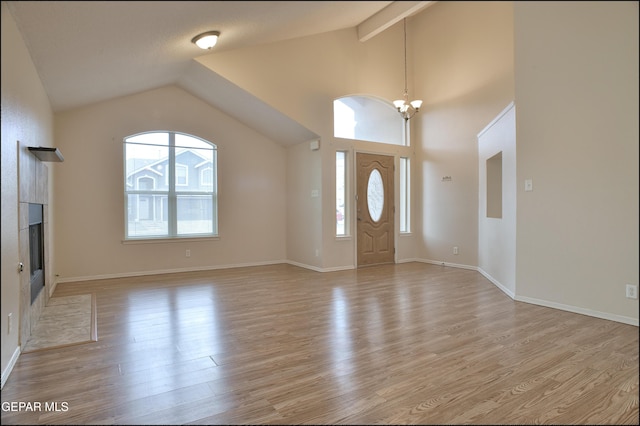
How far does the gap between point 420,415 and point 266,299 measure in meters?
2.74

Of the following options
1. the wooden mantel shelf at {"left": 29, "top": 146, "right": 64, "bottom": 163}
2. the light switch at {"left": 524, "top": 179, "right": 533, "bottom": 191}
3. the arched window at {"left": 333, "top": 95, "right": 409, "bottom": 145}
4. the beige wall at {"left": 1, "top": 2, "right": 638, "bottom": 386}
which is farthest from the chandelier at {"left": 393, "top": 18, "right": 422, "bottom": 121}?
the wooden mantel shelf at {"left": 29, "top": 146, "right": 64, "bottom": 163}

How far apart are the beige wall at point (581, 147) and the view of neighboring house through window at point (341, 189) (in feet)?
10.6

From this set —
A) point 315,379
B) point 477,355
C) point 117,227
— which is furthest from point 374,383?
point 117,227

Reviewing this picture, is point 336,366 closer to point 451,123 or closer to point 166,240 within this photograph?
point 166,240

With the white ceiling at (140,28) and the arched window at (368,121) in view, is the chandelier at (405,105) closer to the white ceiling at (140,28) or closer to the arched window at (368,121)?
the arched window at (368,121)

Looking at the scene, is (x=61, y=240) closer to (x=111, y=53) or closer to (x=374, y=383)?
(x=111, y=53)

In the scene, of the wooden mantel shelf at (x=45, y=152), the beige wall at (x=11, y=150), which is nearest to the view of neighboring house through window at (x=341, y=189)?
the wooden mantel shelf at (x=45, y=152)

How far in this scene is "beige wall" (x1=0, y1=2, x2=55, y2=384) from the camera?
228 cm

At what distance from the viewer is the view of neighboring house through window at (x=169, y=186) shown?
19.6 feet

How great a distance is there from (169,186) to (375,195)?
12.0ft

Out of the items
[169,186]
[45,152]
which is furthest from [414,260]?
[45,152]

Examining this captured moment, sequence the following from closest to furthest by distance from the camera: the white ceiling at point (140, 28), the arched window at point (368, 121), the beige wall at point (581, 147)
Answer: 1. the beige wall at point (581, 147)
2. the white ceiling at point (140, 28)
3. the arched window at point (368, 121)

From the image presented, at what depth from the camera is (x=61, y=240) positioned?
5449mm

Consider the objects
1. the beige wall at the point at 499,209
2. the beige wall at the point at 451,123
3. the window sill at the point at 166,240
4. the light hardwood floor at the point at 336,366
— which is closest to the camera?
the light hardwood floor at the point at 336,366
